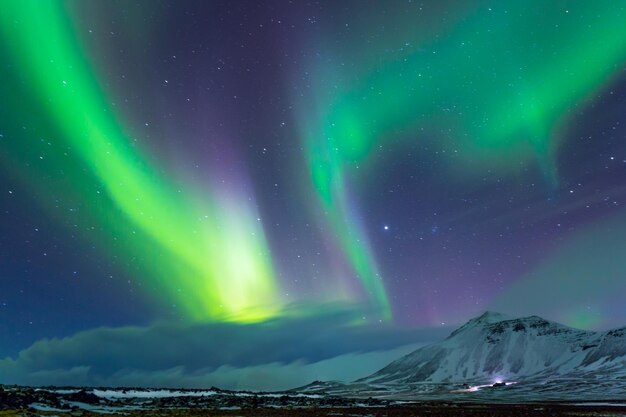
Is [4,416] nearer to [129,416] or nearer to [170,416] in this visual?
[129,416]

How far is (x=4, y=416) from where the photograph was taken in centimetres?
3972

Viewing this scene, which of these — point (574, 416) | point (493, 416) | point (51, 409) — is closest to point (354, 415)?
point (493, 416)

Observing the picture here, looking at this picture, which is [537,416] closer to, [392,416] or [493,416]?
[493,416]

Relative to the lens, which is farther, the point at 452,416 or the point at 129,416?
the point at 452,416

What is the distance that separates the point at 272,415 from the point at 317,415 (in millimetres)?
5408

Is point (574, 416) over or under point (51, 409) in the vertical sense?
under

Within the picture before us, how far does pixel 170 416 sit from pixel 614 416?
159ft

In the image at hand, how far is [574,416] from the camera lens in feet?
181

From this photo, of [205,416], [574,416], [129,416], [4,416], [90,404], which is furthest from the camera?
[90,404]

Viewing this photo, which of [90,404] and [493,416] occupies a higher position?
[90,404]

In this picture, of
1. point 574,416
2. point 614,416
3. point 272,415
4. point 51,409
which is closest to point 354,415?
point 272,415

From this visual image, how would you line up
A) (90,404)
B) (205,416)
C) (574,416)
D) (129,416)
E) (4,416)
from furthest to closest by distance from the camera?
(90,404), (574,416), (205,416), (129,416), (4,416)

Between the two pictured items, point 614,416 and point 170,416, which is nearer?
point 170,416

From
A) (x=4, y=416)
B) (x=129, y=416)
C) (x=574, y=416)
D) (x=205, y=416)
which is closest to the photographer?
(x=4, y=416)
